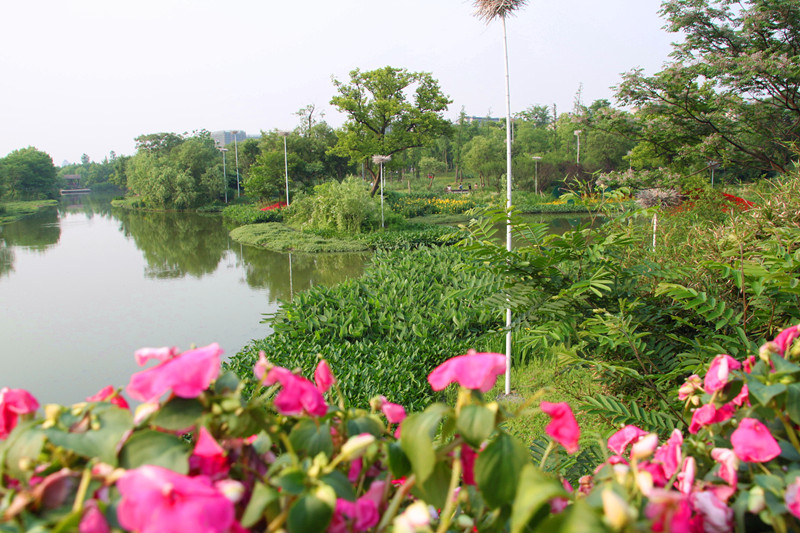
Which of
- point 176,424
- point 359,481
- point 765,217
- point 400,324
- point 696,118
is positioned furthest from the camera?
point 696,118

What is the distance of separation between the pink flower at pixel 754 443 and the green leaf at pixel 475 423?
28 centimetres

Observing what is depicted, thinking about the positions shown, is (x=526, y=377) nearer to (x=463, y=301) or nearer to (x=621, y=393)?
(x=463, y=301)

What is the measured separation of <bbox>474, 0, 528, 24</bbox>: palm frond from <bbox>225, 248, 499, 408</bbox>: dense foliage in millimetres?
1865

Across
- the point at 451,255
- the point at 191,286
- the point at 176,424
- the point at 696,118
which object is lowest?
the point at 191,286

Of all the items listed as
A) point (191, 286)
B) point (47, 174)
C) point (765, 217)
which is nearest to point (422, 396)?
point (765, 217)

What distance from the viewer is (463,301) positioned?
5.30 meters

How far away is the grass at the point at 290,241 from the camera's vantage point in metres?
13.4

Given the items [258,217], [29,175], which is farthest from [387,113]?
[29,175]

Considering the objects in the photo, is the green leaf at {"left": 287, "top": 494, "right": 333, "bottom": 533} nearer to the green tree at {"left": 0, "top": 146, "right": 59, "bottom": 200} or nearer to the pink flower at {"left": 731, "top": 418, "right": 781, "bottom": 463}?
the pink flower at {"left": 731, "top": 418, "right": 781, "bottom": 463}

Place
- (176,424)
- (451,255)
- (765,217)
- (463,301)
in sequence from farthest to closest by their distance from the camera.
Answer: (451,255) < (463,301) < (765,217) < (176,424)

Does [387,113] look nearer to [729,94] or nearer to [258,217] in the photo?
[258,217]

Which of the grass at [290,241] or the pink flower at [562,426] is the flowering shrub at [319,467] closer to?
the pink flower at [562,426]

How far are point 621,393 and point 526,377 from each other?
1697 millimetres

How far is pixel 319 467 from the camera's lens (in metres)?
0.47
